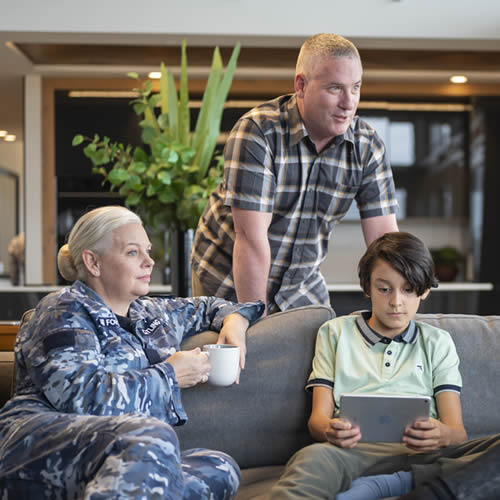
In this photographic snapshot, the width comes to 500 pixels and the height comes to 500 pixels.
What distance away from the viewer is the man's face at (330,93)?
193cm

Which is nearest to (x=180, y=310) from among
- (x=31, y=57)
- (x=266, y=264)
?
(x=266, y=264)

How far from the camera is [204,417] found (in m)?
1.98

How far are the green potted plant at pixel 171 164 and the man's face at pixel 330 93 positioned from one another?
23.2 inches

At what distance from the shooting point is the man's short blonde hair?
1.93 metres

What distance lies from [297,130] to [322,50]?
247 millimetres

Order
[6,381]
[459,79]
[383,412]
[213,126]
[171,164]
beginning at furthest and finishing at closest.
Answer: [459,79] < [213,126] < [171,164] < [6,381] < [383,412]

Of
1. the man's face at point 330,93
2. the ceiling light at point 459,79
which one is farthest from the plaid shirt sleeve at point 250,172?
the ceiling light at point 459,79

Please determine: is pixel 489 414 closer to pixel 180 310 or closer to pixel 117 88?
pixel 180 310

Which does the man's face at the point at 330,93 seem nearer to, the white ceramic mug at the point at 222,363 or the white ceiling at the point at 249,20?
the white ceramic mug at the point at 222,363

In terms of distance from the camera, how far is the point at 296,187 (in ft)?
6.98

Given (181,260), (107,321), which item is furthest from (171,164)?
(107,321)

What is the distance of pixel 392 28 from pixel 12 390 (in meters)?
3.32

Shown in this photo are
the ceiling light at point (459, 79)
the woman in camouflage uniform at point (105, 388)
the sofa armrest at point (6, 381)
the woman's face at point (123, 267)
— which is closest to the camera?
the woman in camouflage uniform at point (105, 388)

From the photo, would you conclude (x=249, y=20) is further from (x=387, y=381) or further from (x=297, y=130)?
(x=387, y=381)
